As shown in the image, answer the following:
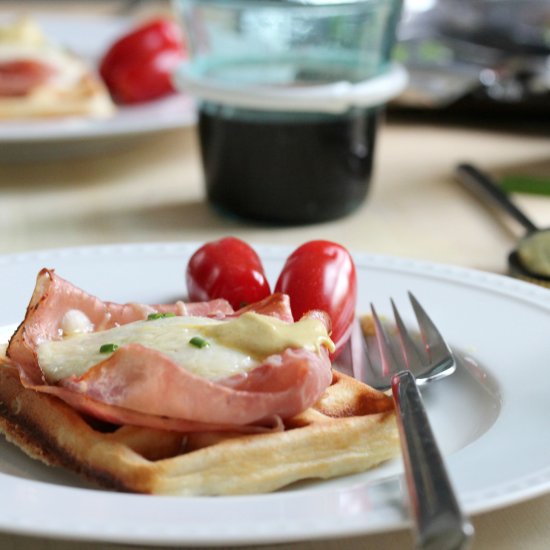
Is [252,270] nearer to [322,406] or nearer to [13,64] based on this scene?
[322,406]

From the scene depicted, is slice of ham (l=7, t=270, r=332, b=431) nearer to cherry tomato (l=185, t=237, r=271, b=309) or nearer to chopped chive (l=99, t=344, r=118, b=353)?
chopped chive (l=99, t=344, r=118, b=353)

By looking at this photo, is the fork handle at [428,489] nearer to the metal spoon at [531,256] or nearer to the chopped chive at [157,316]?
the chopped chive at [157,316]

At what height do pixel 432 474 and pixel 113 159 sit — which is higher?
pixel 432 474

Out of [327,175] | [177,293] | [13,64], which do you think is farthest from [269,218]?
[13,64]

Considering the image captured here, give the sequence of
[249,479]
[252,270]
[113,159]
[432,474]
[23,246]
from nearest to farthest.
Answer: [432,474], [249,479], [252,270], [23,246], [113,159]

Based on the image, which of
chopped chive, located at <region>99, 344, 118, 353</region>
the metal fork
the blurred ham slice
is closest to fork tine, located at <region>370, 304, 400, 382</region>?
the metal fork

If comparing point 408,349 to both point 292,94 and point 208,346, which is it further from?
point 292,94

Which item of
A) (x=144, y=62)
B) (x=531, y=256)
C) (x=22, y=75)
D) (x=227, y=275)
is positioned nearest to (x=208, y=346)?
(x=227, y=275)
